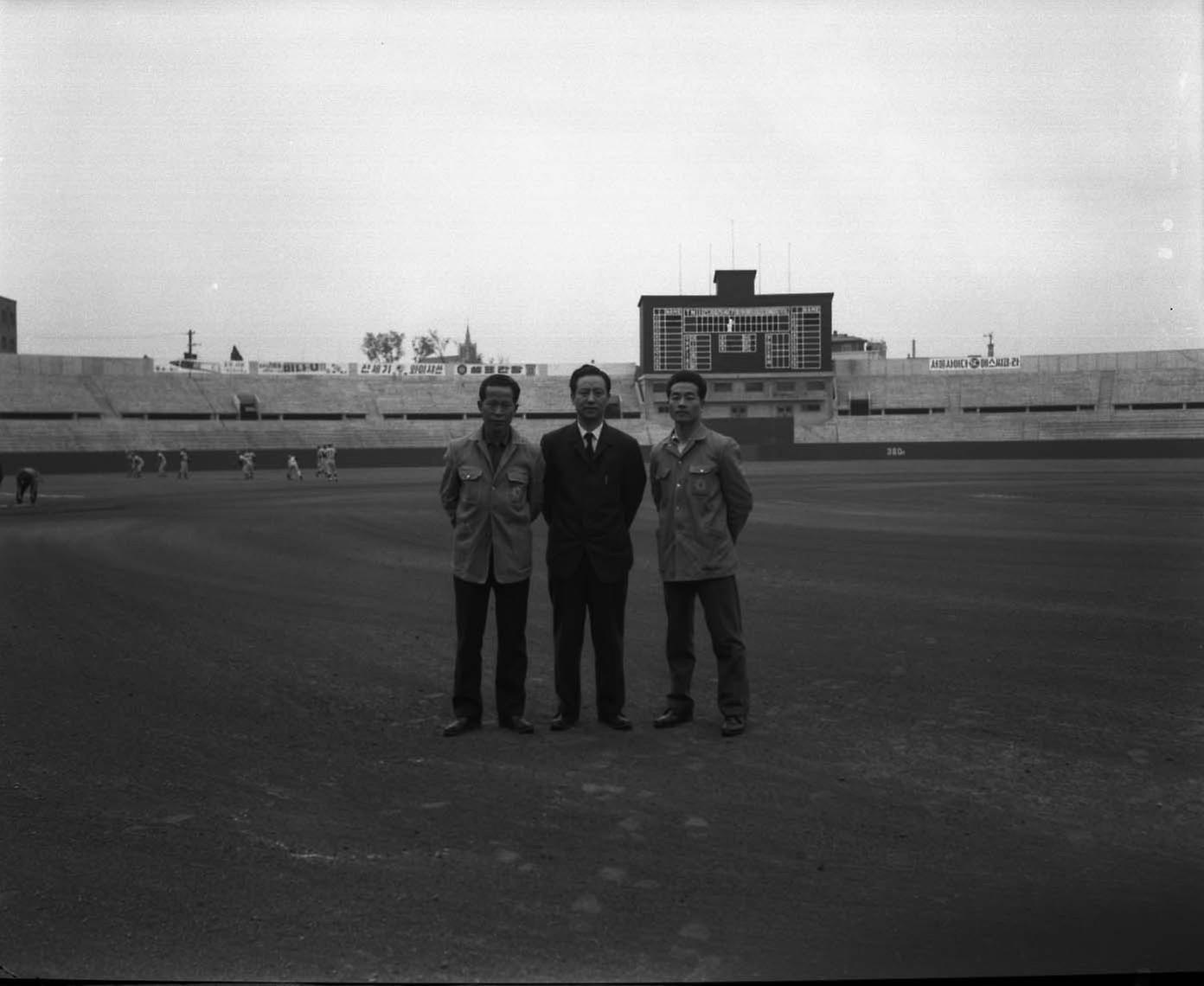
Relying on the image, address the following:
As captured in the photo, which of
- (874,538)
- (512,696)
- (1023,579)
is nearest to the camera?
(512,696)

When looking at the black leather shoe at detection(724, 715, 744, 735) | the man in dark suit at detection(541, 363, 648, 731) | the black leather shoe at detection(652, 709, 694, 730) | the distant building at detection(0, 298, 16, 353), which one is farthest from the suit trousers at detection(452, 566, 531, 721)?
the distant building at detection(0, 298, 16, 353)

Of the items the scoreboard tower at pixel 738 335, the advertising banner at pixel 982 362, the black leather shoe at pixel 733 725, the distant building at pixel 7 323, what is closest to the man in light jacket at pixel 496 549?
the black leather shoe at pixel 733 725

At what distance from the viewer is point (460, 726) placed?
→ 525 cm

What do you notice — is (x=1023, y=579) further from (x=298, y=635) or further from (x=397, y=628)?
(x=298, y=635)

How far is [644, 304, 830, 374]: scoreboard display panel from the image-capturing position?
61.2 meters

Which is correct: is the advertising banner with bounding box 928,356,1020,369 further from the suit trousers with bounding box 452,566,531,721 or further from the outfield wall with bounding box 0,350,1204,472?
the suit trousers with bounding box 452,566,531,721

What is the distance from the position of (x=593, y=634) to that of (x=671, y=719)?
668 millimetres

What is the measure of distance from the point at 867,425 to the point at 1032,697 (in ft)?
195

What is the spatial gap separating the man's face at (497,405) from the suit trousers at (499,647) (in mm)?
880

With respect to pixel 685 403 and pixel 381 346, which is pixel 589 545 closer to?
pixel 685 403

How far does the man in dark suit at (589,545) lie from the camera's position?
5414 millimetres

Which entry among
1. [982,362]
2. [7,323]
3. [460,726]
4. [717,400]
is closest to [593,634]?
[460,726]

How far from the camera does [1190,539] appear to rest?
1358cm

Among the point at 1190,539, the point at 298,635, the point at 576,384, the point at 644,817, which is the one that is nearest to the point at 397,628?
the point at 298,635
